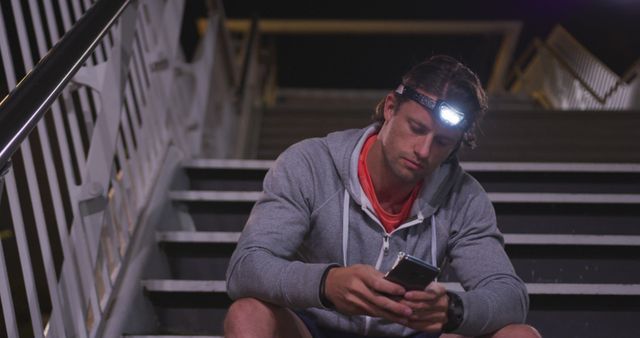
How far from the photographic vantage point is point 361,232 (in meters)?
1.67

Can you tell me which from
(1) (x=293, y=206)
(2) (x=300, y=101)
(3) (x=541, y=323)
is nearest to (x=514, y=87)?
(2) (x=300, y=101)

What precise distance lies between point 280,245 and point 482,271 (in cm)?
50

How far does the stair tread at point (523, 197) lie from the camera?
8.63 ft

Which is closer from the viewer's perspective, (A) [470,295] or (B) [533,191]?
(A) [470,295]

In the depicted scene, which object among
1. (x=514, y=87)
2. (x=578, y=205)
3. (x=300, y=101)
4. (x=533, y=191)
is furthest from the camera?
(x=514, y=87)

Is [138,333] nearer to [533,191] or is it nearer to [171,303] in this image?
[171,303]

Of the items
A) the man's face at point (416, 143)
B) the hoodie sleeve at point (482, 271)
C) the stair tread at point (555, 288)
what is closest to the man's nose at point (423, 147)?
the man's face at point (416, 143)

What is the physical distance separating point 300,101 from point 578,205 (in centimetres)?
523

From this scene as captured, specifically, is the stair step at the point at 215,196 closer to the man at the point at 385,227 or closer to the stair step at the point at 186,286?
the stair step at the point at 186,286

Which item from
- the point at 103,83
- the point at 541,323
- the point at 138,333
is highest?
the point at 103,83

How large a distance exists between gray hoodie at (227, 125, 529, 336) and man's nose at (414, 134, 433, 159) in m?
0.14

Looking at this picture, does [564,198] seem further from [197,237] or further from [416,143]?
[197,237]

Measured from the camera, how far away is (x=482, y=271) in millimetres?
1585

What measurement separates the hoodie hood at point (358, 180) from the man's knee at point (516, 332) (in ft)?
1.11
